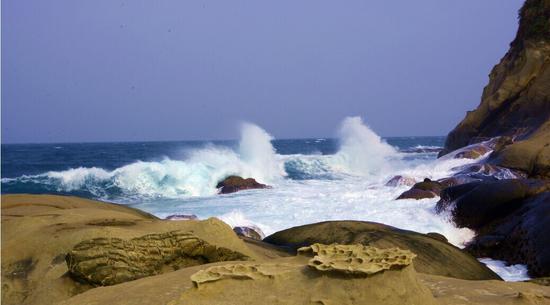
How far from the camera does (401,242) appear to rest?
5.23m

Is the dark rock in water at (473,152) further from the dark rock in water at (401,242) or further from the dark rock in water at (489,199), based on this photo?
the dark rock in water at (401,242)

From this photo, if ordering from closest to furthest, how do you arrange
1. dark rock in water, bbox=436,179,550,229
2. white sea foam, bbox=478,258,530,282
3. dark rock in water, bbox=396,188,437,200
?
white sea foam, bbox=478,258,530,282, dark rock in water, bbox=436,179,550,229, dark rock in water, bbox=396,188,437,200

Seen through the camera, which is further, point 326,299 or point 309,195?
point 309,195

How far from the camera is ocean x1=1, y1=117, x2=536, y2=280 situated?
968 cm

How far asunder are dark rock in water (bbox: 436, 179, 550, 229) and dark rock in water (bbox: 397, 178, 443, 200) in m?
2.05

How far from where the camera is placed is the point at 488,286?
3.21 meters

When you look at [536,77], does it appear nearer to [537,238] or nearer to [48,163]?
[537,238]

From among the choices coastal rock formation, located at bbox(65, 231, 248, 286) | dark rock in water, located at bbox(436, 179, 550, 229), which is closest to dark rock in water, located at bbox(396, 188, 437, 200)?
dark rock in water, located at bbox(436, 179, 550, 229)

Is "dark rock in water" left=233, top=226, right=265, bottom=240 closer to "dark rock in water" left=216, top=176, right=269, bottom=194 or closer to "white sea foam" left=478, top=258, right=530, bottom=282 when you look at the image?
"white sea foam" left=478, top=258, right=530, bottom=282

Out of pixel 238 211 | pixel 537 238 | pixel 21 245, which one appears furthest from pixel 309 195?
pixel 21 245

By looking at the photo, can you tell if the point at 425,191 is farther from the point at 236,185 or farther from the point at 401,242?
the point at 236,185

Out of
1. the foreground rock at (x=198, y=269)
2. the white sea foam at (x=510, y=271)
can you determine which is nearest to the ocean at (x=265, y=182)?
the white sea foam at (x=510, y=271)

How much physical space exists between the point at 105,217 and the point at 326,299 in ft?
10.2

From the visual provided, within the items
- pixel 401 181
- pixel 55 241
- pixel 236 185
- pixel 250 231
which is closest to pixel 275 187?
pixel 236 185
